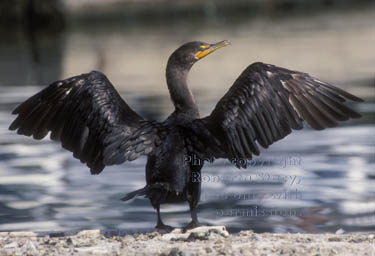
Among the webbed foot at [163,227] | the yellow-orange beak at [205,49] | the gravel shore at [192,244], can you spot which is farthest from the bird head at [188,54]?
the gravel shore at [192,244]

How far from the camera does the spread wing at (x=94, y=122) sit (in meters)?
6.98

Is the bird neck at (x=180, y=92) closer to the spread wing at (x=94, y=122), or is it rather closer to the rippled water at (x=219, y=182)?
the spread wing at (x=94, y=122)

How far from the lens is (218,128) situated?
6.98m

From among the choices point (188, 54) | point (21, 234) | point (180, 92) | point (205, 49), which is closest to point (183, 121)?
point (180, 92)

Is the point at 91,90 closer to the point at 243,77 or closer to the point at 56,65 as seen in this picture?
the point at 243,77

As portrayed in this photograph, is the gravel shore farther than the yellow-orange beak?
No

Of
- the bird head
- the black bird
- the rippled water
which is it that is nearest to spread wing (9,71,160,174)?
the black bird

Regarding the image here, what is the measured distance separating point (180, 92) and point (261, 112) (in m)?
0.76

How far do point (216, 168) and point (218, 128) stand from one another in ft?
11.2

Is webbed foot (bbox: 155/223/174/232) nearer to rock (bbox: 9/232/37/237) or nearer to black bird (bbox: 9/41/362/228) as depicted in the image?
black bird (bbox: 9/41/362/228)

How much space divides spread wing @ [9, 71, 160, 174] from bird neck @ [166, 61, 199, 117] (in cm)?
38

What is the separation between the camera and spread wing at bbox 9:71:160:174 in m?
6.98

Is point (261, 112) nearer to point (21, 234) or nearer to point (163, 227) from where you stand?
point (163, 227)

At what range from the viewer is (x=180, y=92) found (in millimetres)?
7461
